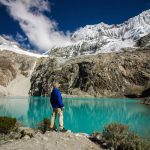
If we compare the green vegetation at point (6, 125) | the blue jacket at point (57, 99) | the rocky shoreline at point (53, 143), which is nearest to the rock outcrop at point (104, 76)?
the green vegetation at point (6, 125)

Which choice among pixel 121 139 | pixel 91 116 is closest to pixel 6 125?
pixel 121 139

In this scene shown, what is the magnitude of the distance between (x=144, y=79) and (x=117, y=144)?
106 m

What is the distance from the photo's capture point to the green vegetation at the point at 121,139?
12.8 meters

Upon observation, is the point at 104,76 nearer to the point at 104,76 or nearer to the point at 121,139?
the point at 104,76

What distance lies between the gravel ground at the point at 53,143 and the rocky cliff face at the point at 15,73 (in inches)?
4679

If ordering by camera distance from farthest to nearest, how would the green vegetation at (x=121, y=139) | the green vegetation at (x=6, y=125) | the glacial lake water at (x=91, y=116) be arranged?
the glacial lake water at (x=91, y=116), the green vegetation at (x=6, y=125), the green vegetation at (x=121, y=139)

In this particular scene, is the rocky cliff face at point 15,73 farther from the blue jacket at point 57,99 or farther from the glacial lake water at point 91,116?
the blue jacket at point 57,99

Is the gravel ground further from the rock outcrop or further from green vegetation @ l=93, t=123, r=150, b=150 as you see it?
the rock outcrop

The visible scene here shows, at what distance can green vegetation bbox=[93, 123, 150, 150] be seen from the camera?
12.8 meters

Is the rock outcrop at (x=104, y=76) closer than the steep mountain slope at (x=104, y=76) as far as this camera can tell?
No

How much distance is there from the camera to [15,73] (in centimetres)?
14962

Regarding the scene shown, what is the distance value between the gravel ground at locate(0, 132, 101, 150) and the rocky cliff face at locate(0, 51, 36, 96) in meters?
119

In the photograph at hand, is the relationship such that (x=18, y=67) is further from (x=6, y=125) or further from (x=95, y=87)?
(x=6, y=125)

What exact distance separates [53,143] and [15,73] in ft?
461
